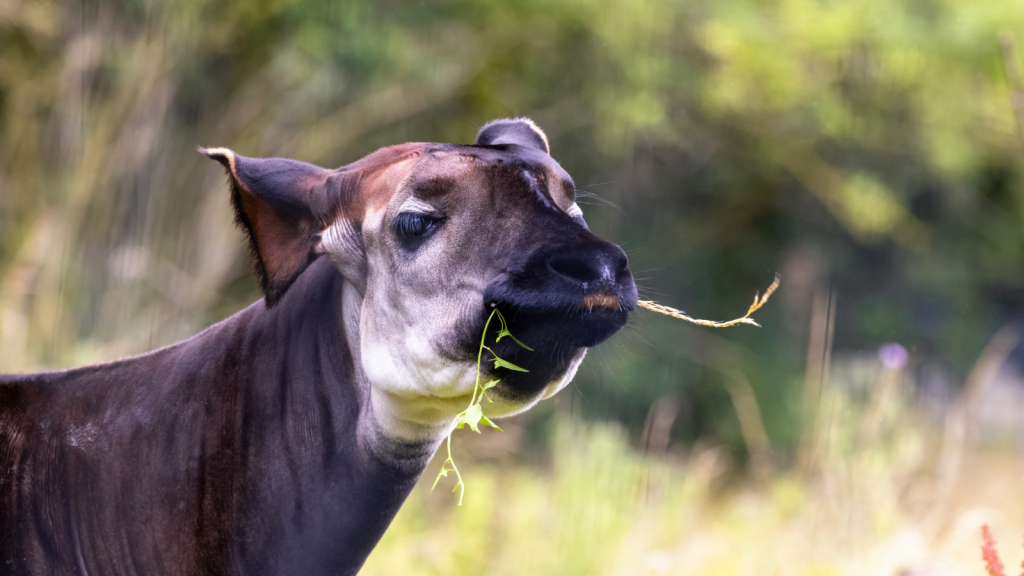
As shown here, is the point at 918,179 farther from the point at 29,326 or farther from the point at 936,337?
the point at 29,326

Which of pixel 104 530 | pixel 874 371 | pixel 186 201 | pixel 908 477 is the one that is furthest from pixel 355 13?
pixel 104 530

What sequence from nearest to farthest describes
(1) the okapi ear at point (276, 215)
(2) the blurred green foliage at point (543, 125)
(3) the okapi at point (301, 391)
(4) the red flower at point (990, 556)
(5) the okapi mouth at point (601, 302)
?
(5) the okapi mouth at point (601, 302), (3) the okapi at point (301, 391), (1) the okapi ear at point (276, 215), (4) the red flower at point (990, 556), (2) the blurred green foliage at point (543, 125)

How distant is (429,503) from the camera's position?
193 inches

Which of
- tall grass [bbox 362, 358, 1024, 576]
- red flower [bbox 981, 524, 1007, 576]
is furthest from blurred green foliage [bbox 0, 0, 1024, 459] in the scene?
red flower [bbox 981, 524, 1007, 576]

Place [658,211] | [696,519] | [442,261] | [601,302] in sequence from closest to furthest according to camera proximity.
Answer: [601,302] < [442,261] < [696,519] < [658,211]

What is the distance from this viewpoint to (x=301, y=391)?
1734mm

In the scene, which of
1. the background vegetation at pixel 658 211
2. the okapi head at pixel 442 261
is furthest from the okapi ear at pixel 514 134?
the background vegetation at pixel 658 211

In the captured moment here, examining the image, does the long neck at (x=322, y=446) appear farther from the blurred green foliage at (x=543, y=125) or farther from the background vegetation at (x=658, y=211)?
the blurred green foliage at (x=543, y=125)

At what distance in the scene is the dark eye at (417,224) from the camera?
1565mm

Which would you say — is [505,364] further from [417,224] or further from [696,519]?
[696,519]

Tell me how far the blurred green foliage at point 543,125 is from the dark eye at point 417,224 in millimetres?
3039

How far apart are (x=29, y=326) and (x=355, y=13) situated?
8.21 ft

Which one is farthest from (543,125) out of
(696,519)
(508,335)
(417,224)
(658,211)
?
(508,335)

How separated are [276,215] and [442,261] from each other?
1.17 feet
